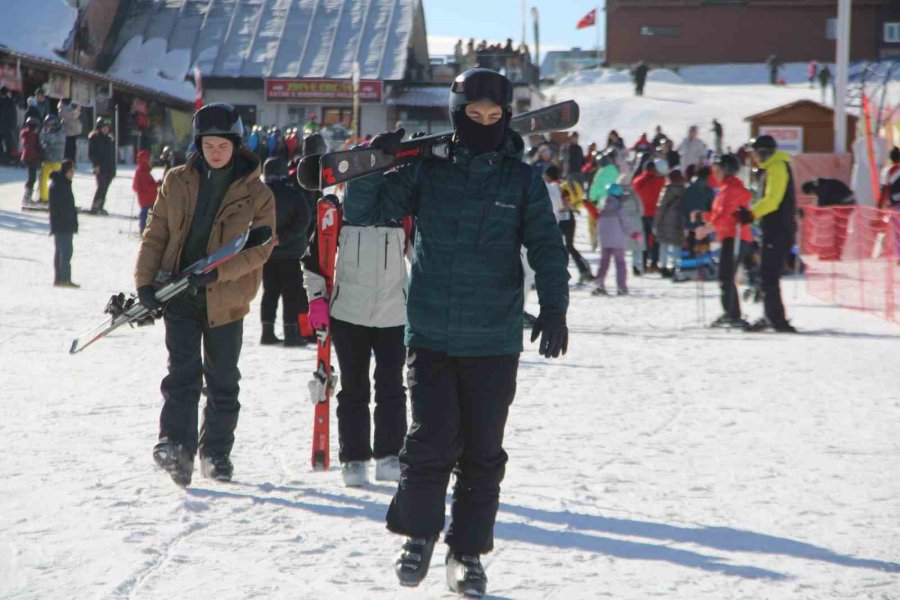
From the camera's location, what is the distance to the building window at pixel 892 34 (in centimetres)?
5806

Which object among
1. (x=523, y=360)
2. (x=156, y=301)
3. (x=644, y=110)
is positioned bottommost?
(x=523, y=360)

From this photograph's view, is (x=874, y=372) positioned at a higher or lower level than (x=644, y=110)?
lower

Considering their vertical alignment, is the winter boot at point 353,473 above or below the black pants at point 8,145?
below

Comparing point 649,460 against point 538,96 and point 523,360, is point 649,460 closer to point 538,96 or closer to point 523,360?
point 523,360

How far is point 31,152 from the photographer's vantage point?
19953mm

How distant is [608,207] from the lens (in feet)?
46.5

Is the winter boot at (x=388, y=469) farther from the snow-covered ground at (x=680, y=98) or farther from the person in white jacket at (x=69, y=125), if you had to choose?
the snow-covered ground at (x=680, y=98)

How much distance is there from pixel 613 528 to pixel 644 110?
39950 millimetres

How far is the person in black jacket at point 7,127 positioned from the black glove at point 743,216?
16.8m

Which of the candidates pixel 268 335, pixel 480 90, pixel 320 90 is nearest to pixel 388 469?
pixel 480 90

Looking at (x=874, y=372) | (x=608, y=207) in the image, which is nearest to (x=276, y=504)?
(x=874, y=372)

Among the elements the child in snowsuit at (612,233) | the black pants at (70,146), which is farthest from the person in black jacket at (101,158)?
the child in snowsuit at (612,233)

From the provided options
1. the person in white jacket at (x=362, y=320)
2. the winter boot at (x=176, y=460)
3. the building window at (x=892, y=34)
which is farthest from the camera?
the building window at (x=892, y=34)

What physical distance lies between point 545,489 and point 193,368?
1536mm
